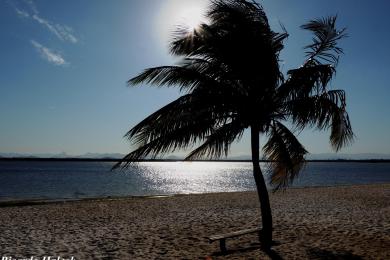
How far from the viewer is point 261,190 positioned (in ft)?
31.7

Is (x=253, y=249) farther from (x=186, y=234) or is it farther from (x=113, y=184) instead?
(x=113, y=184)

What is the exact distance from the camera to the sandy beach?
31.4ft

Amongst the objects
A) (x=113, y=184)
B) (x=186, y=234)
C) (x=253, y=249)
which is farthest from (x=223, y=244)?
(x=113, y=184)

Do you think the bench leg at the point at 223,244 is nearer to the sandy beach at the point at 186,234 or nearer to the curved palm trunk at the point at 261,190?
the sandy beach at the point at 186,234

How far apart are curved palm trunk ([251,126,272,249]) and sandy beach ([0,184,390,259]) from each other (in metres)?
0.33

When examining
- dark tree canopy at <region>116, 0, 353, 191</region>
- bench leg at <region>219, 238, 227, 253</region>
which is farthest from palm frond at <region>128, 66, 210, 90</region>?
bench leg at <region>219, 238, 227, 253</region>

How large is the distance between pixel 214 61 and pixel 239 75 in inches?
31.9

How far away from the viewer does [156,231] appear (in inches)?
514

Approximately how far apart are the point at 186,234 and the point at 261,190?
382 centimetres

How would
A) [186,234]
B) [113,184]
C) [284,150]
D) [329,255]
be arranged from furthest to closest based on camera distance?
[113,184] → [186,234] → [284,150] → [329,255]

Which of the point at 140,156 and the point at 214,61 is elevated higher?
the point at 214,61

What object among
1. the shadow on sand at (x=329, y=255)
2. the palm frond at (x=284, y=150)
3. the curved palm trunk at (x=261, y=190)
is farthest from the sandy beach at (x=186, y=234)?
the palm frond at (x=284, y=150)

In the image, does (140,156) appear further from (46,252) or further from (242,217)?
(242,217)

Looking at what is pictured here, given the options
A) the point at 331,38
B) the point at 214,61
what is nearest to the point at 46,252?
the point at 214,61
